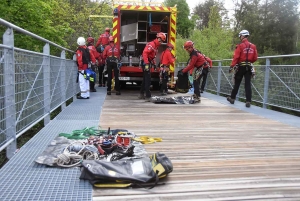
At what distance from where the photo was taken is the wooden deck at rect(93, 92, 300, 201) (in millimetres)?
2643

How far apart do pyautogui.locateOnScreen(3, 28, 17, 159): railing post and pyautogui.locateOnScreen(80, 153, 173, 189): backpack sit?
3.69 feet

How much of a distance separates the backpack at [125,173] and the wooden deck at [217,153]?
81 millimetres

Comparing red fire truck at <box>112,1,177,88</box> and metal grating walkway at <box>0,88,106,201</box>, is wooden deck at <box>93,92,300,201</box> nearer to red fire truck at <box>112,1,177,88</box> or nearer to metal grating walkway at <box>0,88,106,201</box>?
metal grating walkway at <box>0,88,106,201</box>

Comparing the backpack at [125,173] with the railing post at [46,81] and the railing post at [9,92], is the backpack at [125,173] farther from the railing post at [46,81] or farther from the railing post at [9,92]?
the railing post at [46,81]

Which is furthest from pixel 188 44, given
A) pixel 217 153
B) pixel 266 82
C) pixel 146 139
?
pixel 217 153

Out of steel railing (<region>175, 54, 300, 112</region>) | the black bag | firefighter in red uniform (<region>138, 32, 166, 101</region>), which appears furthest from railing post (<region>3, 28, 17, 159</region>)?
the black bag

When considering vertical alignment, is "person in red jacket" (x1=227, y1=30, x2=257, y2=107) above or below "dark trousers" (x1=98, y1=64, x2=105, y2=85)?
above

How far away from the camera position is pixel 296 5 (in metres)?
32.8

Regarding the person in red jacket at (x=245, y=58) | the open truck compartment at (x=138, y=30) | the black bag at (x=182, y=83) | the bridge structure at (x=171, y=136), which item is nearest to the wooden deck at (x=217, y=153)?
the bridge structure at (x=171, y=136)

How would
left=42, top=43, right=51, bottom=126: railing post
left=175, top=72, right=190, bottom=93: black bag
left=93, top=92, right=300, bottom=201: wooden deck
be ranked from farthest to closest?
left=175, top=72, right=190, bottom=93: black bag < left=42, top=43, right=51, bottom=126: railing post < left=93, top=92, right=300, bottom=201: wooden deck

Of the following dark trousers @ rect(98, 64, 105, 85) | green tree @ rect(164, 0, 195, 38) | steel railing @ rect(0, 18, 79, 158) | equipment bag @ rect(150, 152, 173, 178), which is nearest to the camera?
equipment bag @ rect(150, 152, 173, 178)

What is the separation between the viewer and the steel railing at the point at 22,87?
134 inches

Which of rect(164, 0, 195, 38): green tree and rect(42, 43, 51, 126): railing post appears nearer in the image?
rect(42, 43, 51, 126): railing post

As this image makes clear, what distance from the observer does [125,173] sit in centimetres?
280
